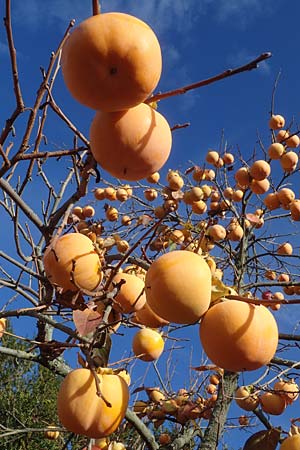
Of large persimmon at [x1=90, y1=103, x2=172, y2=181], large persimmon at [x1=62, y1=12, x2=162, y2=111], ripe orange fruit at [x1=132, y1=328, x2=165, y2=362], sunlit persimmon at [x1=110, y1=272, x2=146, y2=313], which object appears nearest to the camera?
large persimmon at [x1=62, y1=12, x2=162, y2=111]

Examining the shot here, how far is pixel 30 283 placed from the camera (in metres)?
2.57

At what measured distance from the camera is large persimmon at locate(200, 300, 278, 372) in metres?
1.16

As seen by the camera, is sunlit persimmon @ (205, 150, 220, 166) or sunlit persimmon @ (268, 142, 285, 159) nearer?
sunlit persimmon @ (268, 142, 285, 159)

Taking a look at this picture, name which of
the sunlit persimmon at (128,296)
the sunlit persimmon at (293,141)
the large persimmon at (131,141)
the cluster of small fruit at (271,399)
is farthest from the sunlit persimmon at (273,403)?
the large persimmon at (131,141)

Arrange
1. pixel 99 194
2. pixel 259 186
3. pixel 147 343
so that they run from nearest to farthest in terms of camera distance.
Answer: pixel 147 343, pixel 259 186, pixel 99 194

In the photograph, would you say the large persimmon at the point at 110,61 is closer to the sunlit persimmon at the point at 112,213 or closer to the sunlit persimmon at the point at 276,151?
the sunlit persimmon at the point at 276,151

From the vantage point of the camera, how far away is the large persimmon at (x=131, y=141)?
3.46 ft

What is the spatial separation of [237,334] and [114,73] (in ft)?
2.15

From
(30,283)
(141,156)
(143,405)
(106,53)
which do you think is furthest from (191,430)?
(106,53)

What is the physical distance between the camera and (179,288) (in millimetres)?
1144

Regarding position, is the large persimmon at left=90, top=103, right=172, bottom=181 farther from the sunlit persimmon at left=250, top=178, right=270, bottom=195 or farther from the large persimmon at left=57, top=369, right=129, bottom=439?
the sunlit persimmon at left=250, top=178, right=270, bottom=195

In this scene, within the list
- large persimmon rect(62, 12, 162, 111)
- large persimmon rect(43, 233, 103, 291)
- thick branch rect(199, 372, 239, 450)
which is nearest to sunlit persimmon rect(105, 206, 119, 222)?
thick branch rect(199, 372, 239, 450)

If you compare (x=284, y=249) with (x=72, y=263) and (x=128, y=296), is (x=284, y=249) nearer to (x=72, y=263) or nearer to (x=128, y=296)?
(x=128, y=296)

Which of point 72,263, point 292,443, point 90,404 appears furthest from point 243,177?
point 90,404
